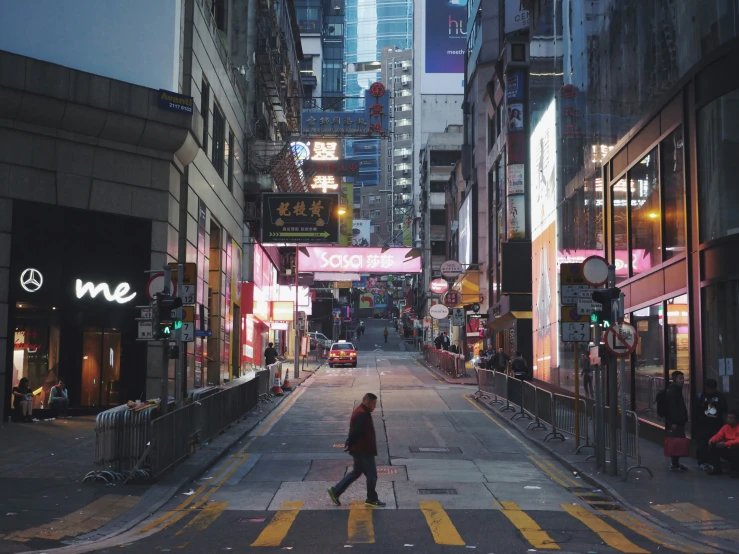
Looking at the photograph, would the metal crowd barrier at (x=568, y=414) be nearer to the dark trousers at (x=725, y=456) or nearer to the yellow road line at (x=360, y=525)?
the dark trousers at (x=725, y=456)

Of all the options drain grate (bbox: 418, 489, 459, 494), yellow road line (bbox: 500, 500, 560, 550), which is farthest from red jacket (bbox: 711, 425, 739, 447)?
drain grate (bbox: 418, 489, 459, 494)

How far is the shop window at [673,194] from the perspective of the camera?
2050 cm

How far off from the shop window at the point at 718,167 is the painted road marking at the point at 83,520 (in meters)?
12.1

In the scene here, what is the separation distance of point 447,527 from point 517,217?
126 feet

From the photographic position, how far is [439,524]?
12344 mm

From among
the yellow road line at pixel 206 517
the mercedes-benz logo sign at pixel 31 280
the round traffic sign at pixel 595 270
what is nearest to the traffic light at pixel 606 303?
the round traffic sign at pixel 595 270

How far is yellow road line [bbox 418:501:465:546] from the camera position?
1126cm

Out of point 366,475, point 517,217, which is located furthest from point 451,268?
point 366,475

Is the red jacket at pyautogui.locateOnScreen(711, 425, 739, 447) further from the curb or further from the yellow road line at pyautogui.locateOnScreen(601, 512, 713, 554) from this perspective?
the yellow road line at pyautogui.locateOnScreen(601, 512, 713, 554)

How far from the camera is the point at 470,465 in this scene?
1839cm

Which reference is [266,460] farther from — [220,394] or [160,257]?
[160,257]

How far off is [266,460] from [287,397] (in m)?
15.6

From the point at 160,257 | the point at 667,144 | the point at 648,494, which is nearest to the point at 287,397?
the point at 160,257

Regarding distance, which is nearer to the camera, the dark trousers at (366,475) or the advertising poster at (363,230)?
the dark trousers at (366,475)
